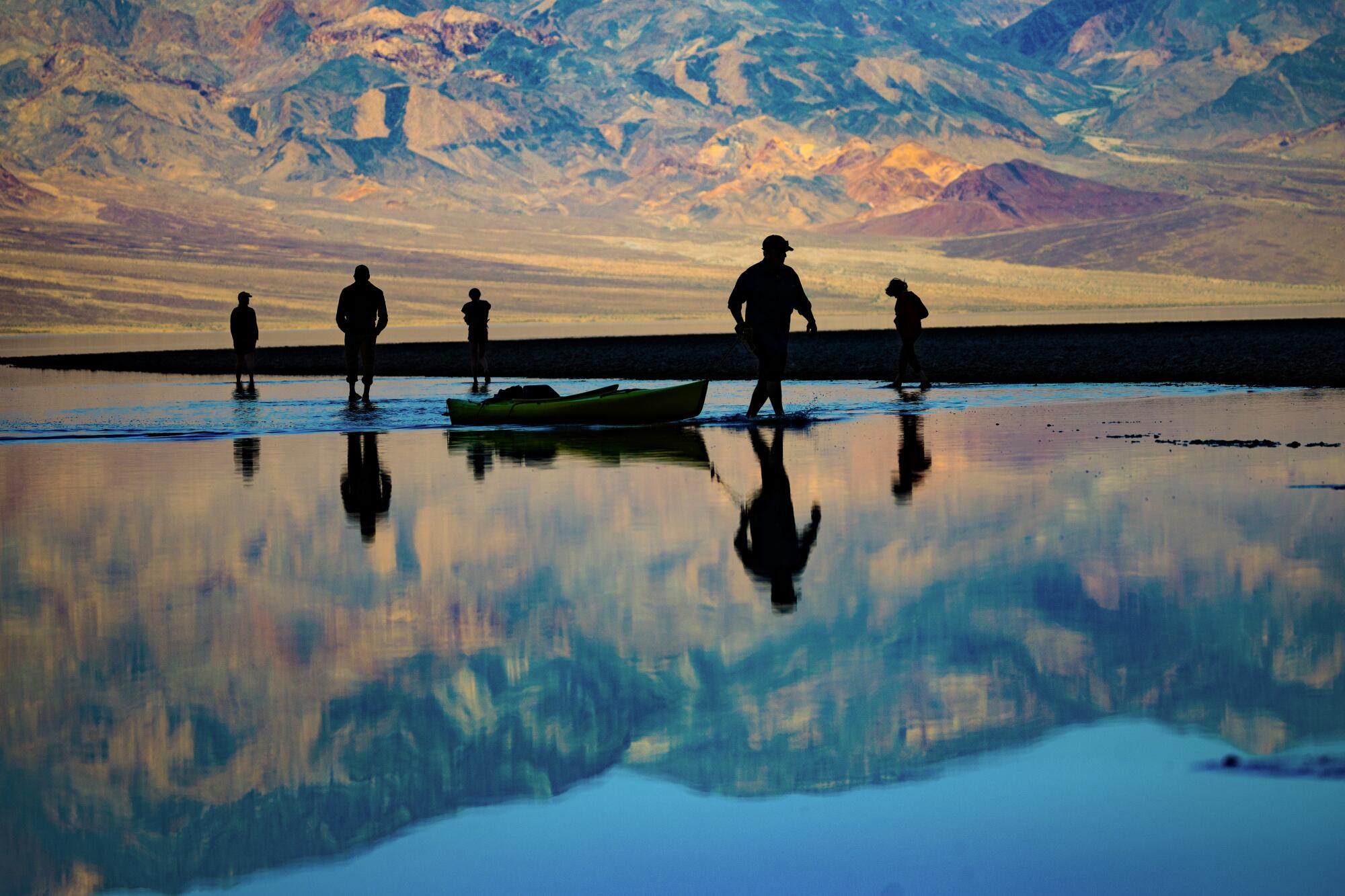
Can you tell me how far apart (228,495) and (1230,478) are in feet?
25.0

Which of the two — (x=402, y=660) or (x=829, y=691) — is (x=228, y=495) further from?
(x=829, y=691)

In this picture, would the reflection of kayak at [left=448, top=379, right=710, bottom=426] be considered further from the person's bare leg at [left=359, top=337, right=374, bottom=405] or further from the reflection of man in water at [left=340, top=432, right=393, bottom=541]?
the person's bare leg at [left=359, top=337, right=374, bottom=405]

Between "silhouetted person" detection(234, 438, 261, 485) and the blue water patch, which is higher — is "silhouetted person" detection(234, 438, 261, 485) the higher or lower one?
the lower one

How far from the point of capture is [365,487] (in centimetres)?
1466

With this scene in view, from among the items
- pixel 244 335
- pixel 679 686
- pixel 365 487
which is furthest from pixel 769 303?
pixel 244 335

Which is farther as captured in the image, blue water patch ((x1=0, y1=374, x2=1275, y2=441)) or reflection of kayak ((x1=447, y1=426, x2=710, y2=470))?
blue water patch ((x1=0, y1=374, x2=1275, y2=441))

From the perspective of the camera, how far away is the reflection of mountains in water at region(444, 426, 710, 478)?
17.0m

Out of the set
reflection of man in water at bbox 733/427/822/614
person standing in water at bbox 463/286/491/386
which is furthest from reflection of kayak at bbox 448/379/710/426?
person standing in water at bbox 463/286/491/386

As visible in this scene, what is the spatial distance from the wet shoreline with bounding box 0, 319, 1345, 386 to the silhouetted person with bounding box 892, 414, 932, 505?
11.7 m

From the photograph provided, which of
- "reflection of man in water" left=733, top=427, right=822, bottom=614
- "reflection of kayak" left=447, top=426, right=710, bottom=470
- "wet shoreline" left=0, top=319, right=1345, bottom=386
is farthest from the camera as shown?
"wet shoreline" left=0, top=319, right=1345, bottom=386

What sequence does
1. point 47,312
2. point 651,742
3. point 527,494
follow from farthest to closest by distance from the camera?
point 47,312
point 527,494
point 651,742

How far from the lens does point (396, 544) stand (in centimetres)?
1111

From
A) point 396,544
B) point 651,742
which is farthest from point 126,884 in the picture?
point 396,544

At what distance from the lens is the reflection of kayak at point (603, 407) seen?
68.7ft
